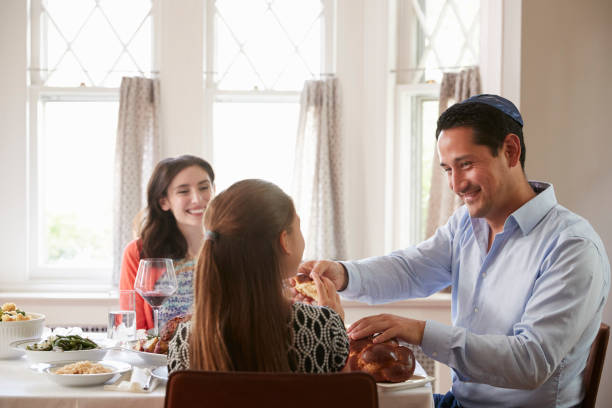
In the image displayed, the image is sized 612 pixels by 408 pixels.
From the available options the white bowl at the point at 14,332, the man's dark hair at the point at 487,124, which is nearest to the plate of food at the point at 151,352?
the white bowl at the point at 14,332

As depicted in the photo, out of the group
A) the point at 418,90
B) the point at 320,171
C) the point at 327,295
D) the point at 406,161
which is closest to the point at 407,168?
the point at 406,161

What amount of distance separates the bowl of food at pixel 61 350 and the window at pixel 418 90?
9.08 ft

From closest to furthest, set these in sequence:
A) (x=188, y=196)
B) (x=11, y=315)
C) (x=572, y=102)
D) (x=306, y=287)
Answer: (x=306, y=287)
(x=11, y=315)
(x=188, y=196)
(x=572, y=102)

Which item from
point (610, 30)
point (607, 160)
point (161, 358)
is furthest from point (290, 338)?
point (610, 30)

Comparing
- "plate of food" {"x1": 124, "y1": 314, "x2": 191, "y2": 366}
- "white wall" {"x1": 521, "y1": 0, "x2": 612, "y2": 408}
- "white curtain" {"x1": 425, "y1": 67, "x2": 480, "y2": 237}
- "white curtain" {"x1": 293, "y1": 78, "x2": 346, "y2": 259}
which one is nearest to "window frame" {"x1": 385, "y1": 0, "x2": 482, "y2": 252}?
"white curtain" {"x1": 425, "y1": 67, "x2": 480, "y2": 237}

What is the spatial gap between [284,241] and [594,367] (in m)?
1.01

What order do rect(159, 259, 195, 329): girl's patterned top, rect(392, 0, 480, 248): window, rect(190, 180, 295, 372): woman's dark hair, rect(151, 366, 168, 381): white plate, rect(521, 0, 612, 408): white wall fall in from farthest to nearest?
rect(392, 0, 480, 248): window → rect(521, 0, 612, 408): white wall → rect(159, 259, 195, 329): girl's patterned top → rect(151, 366, 168, 381): white plate → rect(190, 180, 295, 372): woman's dark hair

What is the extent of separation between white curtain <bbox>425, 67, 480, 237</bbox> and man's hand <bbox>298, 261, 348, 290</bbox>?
6.34ft

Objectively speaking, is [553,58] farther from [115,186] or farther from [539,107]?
[115,186]

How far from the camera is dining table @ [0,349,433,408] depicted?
57.5 inches

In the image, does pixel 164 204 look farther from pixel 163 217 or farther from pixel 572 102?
pixel 572 102

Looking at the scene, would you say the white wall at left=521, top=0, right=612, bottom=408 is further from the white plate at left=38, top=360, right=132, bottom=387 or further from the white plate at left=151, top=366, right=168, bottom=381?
the white plate at left=38, top=360, right=132, bottom=387

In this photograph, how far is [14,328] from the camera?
6.08ft

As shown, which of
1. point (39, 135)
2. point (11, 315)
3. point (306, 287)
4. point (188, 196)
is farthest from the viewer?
point (39, 135)
